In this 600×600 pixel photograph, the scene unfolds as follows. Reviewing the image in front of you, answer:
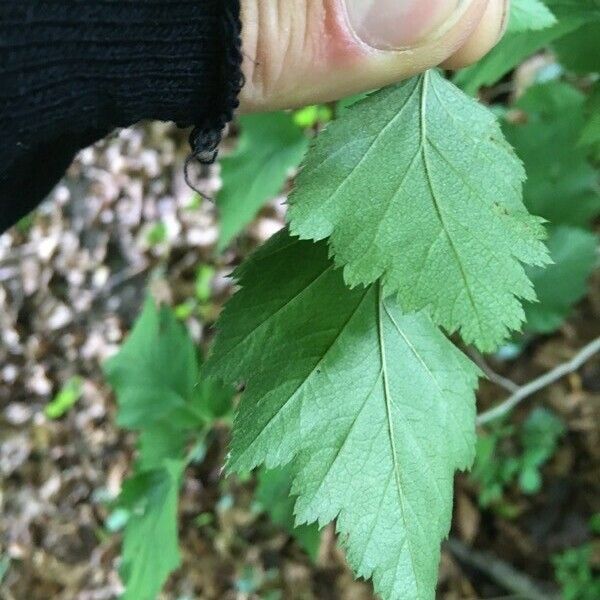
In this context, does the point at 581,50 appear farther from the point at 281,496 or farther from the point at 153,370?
the point at 153,370

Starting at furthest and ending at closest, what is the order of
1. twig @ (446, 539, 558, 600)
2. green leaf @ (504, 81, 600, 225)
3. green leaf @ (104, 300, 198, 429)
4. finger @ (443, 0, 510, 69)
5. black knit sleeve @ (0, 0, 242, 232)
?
twig @ (446, 539, 558, 600) < green leaf @ (104, 300, 198, 429) < green leaf @ (504, 81, 600, 225) < finger @ (443, 0, 510, 69) < black knit sleeve @ (0, 0, 242, 232)

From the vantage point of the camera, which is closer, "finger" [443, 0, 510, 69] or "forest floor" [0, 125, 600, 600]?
"finger" [443, 0, 510, 69]


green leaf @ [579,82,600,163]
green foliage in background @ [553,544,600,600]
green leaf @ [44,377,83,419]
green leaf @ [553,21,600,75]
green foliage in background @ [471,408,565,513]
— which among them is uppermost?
green leaf @ [553,21,600,75]

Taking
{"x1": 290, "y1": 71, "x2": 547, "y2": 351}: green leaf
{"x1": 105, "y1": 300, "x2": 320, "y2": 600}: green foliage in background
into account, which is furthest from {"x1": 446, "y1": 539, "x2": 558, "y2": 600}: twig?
{"x1": 290, "y1": 71, "x2": 547, "y2": 351}: green leaf

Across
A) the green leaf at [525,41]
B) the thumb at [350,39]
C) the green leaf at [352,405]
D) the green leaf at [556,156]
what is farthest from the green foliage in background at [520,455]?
the thumb at [350,39]

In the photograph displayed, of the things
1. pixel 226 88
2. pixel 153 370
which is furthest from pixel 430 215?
pixel 153 370

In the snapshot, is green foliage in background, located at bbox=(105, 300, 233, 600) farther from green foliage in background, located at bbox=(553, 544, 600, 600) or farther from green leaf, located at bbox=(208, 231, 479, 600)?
green foliage in background, located at bbox=(553, 544, 600, 600)


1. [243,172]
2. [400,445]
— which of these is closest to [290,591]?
[243,172]
